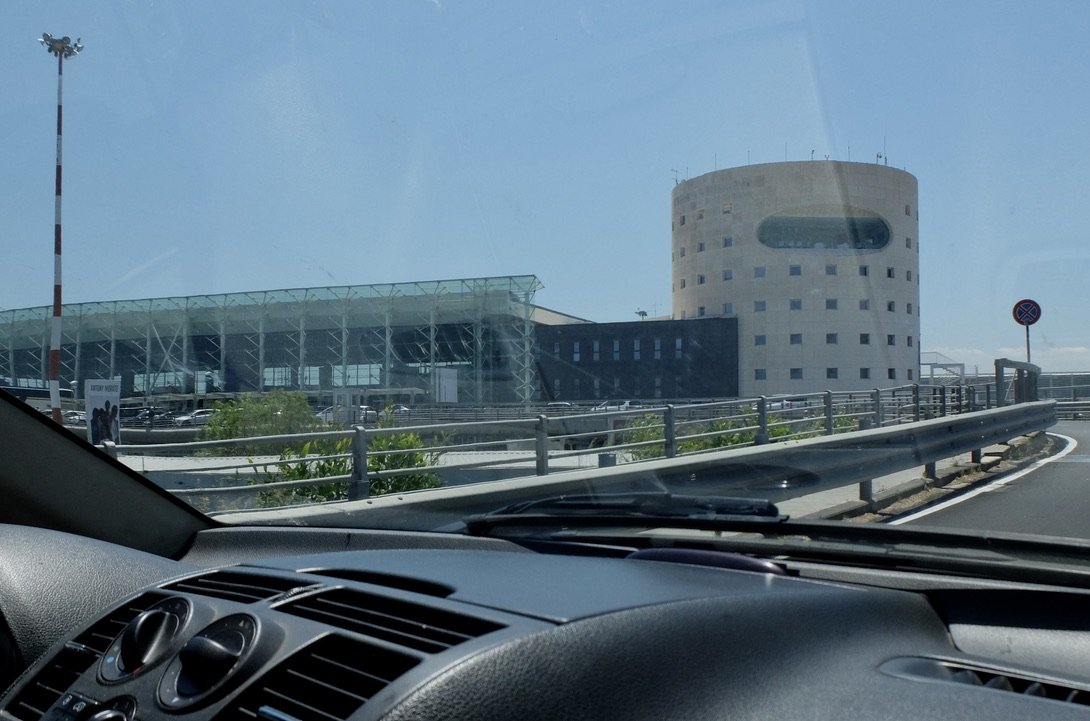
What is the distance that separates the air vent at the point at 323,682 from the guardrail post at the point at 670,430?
7584 millimetres

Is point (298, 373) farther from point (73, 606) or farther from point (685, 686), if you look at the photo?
point (685, 686)

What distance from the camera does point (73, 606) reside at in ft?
9.34

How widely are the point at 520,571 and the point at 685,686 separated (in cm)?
71

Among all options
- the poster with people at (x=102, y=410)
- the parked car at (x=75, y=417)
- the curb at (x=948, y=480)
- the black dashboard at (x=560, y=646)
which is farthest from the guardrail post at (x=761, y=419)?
the black dashboard at (x=560, y=646)

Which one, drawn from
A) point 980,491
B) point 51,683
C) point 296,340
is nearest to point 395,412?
point 296,340

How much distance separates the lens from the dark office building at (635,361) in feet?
36.4

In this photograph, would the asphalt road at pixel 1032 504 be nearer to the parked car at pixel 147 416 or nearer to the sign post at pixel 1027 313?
the sign post at pixel 1027 313

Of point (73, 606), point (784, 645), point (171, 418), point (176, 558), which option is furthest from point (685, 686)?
point (171, 418)

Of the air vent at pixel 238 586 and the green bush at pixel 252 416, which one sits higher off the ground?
the green bush at pixel 252 416

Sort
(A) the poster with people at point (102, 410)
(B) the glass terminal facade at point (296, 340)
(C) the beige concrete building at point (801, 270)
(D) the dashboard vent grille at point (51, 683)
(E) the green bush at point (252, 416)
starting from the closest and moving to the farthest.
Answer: (D) the dashboard vent grille at point (51, 683) → (A) the poster with people at point (102, 410) → (B) the glass terminal facade at point (296, 340) → (E) the green bush at point (252, 416) → (C) the beige concrete building at point (801, 270)

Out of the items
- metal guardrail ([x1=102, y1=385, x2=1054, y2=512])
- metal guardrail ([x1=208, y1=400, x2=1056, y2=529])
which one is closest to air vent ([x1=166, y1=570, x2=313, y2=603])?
metal guardrail ([x1=208, y1=400, x2=1056, y2=529])

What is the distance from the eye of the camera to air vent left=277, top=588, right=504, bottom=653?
1751 millimetres

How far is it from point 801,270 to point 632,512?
2645cm

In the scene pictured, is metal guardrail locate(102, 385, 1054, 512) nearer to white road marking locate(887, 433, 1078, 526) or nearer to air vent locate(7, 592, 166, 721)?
white road marking locate(887, 433, 1078, 526)
